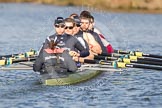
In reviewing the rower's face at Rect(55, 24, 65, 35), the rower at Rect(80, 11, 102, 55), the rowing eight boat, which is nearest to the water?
the rowing eight boat

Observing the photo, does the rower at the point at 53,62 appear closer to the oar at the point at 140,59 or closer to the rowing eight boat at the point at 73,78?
the rowing eight boat at the point at 73,78

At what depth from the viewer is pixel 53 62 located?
2141 centimetres

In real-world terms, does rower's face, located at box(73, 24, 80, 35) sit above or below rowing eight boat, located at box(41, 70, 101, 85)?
above

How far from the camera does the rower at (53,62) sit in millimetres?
21391

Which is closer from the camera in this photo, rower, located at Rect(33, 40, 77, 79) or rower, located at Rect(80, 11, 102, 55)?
rower, located at Rect(33, 40, 77, 79)

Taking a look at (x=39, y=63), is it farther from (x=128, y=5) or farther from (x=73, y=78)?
(x=128, y=5)

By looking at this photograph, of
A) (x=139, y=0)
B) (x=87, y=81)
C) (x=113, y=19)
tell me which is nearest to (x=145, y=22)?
(x=113, y=19)

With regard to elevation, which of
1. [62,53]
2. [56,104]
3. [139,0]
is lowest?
[56,104]

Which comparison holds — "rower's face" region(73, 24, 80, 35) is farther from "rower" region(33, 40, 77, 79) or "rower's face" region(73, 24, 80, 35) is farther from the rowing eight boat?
"rower" region(33, 40, 77, 79)

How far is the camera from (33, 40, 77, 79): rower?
70.2 feet

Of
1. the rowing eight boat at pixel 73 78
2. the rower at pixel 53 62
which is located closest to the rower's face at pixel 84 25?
the rowing eight boat at pixel 73 78

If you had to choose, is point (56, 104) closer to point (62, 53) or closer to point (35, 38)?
point (62, 53)

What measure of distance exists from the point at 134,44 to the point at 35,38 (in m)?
7.18

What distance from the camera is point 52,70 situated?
21.5 meters
